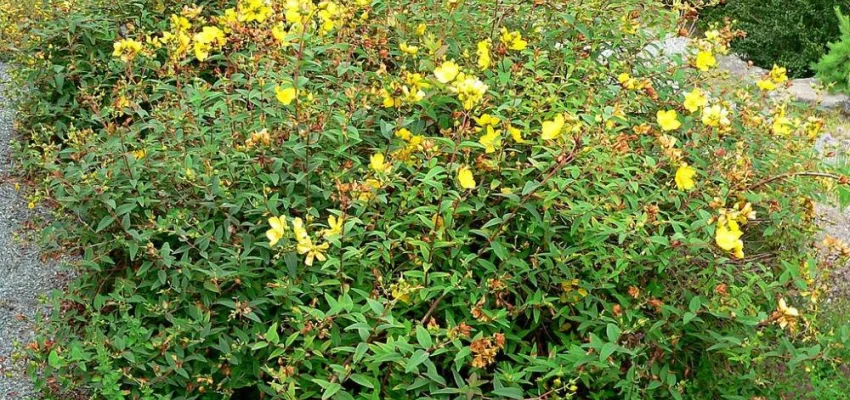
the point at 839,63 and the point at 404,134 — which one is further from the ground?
the point at 404,134

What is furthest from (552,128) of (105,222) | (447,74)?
(105,222)

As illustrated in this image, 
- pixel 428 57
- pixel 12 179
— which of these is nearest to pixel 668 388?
pixel 428 57

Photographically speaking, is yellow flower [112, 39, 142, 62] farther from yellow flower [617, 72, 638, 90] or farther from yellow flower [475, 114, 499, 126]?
yellow flower [617, 72, 638, 90]

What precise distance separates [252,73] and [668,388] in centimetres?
161

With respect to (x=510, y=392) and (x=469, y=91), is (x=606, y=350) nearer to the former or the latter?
(x=510, y=392)

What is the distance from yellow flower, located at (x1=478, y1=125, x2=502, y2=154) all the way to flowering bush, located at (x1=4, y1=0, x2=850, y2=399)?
33 mm

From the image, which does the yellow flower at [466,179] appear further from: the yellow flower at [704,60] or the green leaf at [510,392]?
the yellow flower at [704,60]

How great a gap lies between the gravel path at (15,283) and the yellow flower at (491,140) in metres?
1.44

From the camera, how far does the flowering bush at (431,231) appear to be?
7.25 ft

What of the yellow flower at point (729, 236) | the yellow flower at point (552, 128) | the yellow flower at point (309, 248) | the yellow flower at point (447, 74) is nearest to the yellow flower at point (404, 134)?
the yellow flower at point (447, 74)

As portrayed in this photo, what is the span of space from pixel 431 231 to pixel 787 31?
477 cm

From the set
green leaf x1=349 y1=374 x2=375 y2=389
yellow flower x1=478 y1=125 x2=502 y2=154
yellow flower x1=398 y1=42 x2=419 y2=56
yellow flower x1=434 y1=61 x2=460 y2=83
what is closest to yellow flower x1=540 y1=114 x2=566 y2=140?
yellow flower x1=478 y1=125 x2=502 y2=154

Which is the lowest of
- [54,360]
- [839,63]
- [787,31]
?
[787,31]

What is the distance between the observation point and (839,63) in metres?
5.40
